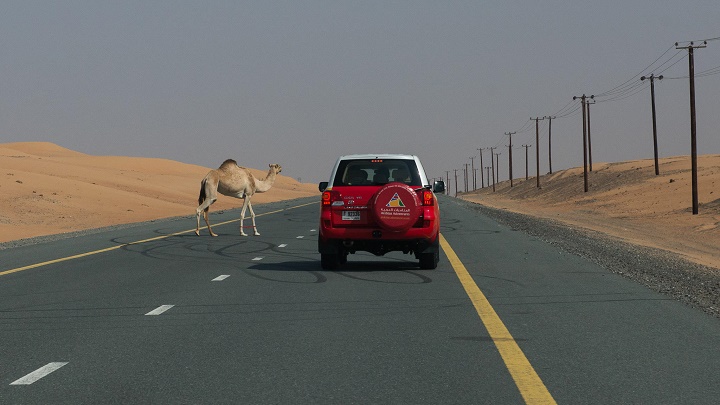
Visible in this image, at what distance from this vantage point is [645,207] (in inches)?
2464

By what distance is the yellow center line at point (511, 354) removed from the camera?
7.13m

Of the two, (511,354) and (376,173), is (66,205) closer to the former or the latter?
(376,173)

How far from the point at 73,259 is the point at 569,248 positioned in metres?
10.6

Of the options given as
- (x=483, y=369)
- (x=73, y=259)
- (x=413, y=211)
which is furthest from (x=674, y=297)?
(x=73, y=259)

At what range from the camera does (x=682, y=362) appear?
8344 mm

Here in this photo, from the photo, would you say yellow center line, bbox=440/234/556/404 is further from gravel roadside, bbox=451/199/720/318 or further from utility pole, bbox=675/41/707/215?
utility pole, bbox=675/41/707/215

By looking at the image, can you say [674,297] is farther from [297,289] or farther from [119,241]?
[119,241]

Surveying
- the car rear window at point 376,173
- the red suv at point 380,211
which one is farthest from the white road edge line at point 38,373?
the car rear window at point 376,173

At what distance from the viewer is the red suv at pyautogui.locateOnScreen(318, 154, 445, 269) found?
51.3ft

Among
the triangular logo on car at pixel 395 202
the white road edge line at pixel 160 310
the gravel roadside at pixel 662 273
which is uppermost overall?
the triangular logo on car at pixel 395 202

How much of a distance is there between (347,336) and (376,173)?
7.15 meters

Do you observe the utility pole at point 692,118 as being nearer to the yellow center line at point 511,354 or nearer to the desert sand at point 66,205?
the desert sand at point 66,205

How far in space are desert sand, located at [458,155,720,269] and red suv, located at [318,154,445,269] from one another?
10688 millimetres

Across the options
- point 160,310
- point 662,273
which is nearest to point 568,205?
point 662,273
